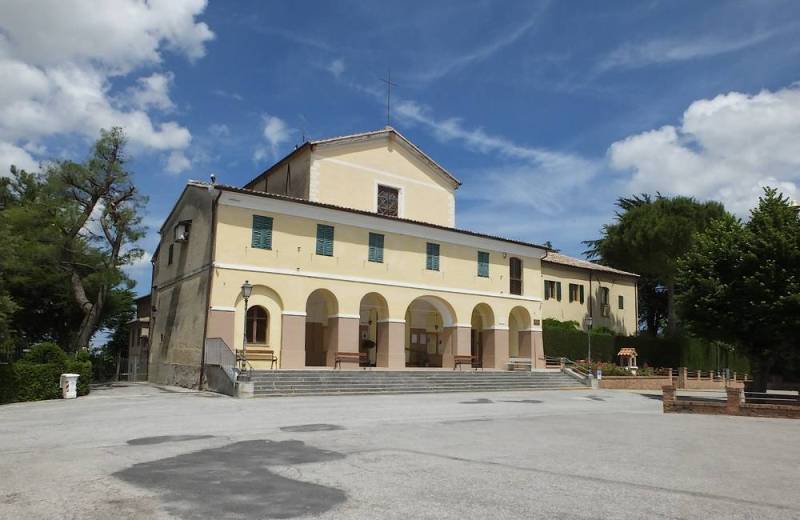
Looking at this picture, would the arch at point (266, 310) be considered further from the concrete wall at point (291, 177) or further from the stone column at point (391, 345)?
the concrete wall at point (291, 177)

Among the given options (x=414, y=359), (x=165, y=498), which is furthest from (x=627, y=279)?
(x=165, y=498)

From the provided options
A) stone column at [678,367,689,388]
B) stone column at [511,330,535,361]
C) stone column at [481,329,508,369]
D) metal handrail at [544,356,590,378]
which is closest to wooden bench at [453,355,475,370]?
stone column at [481,329,508,369]

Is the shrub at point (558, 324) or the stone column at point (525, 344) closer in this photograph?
the stone column at point (525, 344)

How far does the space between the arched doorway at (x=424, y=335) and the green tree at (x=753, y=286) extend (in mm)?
12793

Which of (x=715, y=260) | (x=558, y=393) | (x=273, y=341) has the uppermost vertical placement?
(x=715, y=260)

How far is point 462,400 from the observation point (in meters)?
20.2

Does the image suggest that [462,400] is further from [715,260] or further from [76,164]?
[76,164]

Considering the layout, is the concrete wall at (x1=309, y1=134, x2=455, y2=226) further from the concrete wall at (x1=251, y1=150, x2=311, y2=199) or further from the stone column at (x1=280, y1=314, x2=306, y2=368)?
the stone column at (x1=280, y1=314, x2=306, y2=368)

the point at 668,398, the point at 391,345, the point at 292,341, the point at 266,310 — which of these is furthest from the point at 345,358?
the point at 668,398

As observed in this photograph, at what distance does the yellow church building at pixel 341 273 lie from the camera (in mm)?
23609

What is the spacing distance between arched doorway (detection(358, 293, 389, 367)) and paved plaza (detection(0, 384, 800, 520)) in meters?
11.6

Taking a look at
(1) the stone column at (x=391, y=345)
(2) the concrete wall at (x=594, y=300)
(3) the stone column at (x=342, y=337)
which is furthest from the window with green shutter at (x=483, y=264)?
(2) the concrete wall at (x=594, y=300)

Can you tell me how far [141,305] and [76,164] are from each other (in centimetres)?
1660

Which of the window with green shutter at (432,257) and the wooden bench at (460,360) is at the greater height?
the window with green shutter at (432,257)
